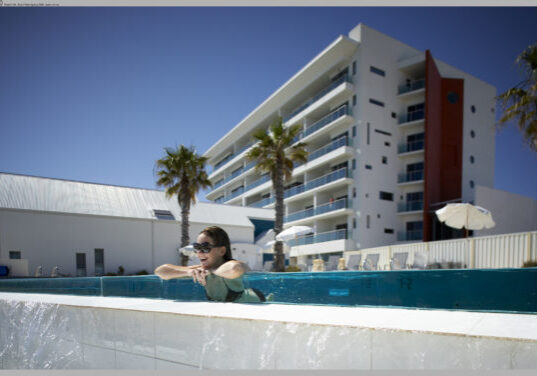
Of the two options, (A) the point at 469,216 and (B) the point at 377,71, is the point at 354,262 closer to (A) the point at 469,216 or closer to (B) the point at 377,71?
(A) the point at 469,216

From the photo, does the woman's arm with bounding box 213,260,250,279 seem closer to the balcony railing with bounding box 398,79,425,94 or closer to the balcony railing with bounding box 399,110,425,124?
the balcony railing with bounding box 399,110,425,124

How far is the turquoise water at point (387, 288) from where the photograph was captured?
12.9 feet

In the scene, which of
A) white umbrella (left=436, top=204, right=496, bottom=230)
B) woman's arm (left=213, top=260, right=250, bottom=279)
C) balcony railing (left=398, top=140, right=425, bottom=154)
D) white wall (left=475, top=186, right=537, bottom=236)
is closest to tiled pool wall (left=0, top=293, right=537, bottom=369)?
woman's arm (left=213, top=260, right=250, bottom=279)

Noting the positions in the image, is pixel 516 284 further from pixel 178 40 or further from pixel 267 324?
pixel 178 40

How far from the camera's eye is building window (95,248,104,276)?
82.3 feet

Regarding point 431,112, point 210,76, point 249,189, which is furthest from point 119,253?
point 431,112

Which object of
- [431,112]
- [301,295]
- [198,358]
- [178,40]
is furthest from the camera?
[431,112]

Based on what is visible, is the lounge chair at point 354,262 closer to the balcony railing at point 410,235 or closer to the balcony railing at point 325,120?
the balcony railing at point 410,235

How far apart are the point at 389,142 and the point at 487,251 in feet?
61.9

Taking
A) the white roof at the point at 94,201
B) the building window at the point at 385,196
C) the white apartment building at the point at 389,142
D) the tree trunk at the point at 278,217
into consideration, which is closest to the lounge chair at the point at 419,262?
the tree trunk at the point at 278,217

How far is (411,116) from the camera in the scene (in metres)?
32.2

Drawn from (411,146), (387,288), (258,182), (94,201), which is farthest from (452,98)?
(387,288)

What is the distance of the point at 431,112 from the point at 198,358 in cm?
3258

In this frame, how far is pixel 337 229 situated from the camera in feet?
110
